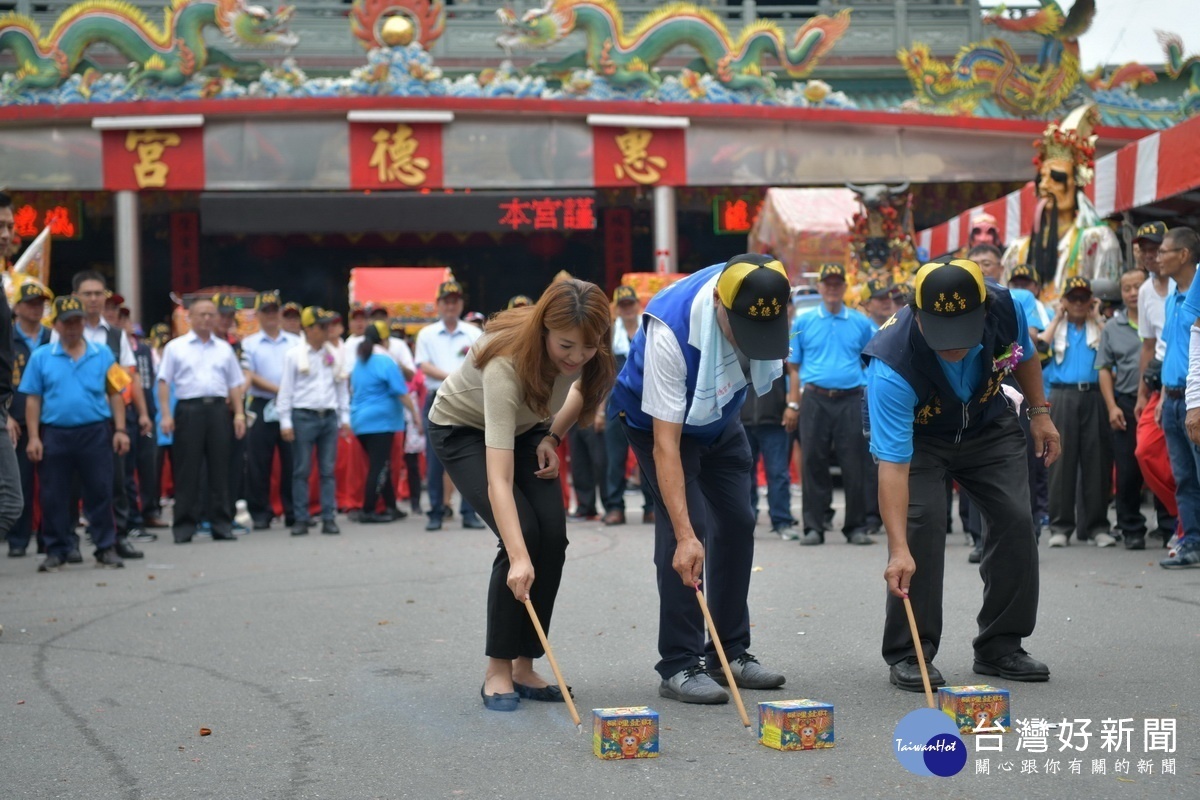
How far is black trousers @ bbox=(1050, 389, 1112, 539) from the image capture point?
34.2ft

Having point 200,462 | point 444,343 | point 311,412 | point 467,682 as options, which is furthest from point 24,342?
point 467,682

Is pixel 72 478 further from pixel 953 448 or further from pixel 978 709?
pixel 978 709

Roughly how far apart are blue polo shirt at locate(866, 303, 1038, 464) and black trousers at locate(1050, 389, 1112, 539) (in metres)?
5.07

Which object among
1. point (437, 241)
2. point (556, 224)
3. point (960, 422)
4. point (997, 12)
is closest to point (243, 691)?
point (960, 422)

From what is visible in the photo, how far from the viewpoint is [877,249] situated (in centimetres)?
1642

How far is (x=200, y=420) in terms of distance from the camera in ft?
40.3

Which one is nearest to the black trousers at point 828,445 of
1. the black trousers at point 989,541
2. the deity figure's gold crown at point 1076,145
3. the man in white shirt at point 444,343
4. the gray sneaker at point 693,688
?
the deity figure's gold crown at point 1076,145

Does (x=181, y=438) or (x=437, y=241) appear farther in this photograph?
(x=437, y=241)

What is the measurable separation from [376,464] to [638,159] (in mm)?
10704

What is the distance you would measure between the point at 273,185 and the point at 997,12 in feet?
36.6

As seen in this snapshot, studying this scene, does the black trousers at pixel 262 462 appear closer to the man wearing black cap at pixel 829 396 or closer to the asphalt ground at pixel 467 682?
the asphalt ground at pixel 467 682

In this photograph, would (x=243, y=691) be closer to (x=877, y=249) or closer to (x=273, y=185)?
(x=877, y=249)

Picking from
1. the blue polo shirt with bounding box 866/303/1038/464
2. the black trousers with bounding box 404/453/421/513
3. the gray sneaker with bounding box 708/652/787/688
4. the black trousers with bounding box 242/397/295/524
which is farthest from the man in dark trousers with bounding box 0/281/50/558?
the blue polo shirt with bounding box 866/303/1038/464

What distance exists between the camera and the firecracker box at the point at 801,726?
4715 mm
